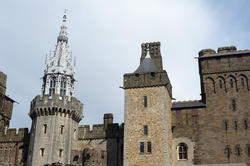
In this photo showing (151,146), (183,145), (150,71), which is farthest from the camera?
(150,71)

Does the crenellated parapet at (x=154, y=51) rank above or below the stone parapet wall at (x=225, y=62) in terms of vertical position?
above

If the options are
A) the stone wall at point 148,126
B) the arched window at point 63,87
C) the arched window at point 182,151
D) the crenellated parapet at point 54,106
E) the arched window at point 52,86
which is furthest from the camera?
the arched window at point 63,87

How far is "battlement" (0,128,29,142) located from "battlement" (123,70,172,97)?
43.2 ft

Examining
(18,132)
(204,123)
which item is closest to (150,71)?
(204,123)

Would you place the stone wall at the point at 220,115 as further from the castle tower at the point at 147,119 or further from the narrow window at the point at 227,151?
→ the castle tower at the point at 147,119

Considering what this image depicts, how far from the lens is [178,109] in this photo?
37500 mm

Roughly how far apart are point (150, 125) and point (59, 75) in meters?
12.4

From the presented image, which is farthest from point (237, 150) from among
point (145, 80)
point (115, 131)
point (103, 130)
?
point (103, 130)

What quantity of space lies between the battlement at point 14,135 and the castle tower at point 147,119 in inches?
510

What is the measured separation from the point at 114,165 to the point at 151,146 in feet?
17.9

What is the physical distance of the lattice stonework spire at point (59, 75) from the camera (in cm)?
3962

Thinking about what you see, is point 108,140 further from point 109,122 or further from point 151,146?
point 151,146

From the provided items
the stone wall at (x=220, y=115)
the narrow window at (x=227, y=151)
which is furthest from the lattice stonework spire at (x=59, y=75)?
the narrow window at (x=227, y=151)

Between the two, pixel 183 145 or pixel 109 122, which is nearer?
pixel 183 145
